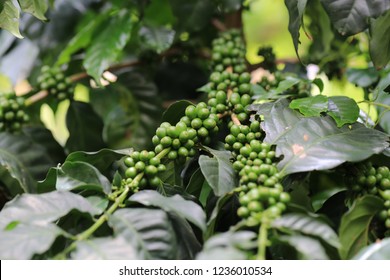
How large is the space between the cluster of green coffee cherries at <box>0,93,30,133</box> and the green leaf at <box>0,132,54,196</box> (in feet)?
0.10

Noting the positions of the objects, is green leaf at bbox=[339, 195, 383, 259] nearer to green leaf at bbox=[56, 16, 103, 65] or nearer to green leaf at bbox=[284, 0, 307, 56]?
green leaf at bbox=[284, 0, 307, 56]

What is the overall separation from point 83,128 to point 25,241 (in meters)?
0.59

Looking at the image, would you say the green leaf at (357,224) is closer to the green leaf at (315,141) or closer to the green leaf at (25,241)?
the green leaf at (315,141)

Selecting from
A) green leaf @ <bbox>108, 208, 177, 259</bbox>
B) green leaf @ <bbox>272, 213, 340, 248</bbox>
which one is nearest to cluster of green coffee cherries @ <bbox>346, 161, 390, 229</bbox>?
green leaf @ <bbox>272, 213, 340, 248</bbox>

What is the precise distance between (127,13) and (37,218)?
0.64 metres

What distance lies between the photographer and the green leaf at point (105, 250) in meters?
0.48

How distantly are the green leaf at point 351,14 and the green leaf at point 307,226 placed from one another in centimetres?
25

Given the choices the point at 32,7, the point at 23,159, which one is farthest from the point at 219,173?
the point at 23,159

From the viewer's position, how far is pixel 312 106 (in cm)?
67

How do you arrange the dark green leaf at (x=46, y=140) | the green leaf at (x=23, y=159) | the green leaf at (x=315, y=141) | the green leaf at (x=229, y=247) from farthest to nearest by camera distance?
the dark green leaf at (x=46, y=140)
the green leaf at (x=23, y=159)
the green leaf at (x=315, y=141)
the green leaf at (x=229, y=247)

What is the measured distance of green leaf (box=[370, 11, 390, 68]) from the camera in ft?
2.18

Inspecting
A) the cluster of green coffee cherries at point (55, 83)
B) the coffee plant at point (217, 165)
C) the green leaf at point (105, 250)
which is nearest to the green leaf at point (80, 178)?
the coffee plant at point (217, 165)

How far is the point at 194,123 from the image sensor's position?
2.18 ft
